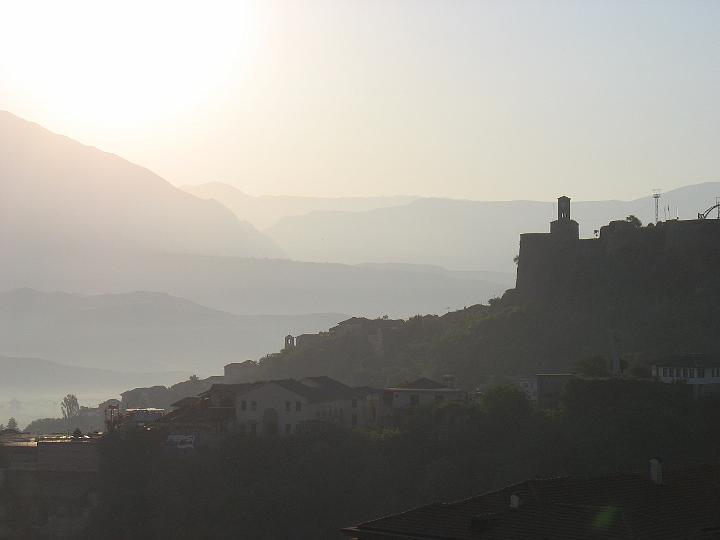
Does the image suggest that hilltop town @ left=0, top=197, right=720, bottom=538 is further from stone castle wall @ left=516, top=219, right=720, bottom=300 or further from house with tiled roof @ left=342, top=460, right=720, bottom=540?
house with tiled roof @ left=342, top=460, right=720, bottom=540

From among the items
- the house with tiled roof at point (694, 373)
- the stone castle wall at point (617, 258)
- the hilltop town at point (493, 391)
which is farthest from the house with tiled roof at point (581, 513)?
the stone castle wall at point (617, 258)

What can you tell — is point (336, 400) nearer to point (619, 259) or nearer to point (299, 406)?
point (299, 406)

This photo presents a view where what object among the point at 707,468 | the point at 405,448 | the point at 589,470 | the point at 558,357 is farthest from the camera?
the point at 558,357

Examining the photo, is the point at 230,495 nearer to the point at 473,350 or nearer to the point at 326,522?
the point at 326,522

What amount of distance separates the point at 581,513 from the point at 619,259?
45989 mm

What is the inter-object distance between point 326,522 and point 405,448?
4.77 meters

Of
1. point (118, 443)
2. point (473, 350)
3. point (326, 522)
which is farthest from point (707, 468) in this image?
point (473, 350)

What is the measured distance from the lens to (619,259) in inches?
2741

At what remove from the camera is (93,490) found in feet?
196

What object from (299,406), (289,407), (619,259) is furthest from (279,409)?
(619,259)

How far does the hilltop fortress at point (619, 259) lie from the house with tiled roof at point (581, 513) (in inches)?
1560

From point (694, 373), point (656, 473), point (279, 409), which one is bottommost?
point (656, 473)

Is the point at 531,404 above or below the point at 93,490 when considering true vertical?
above

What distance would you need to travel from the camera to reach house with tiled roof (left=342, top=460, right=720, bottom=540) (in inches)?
956
